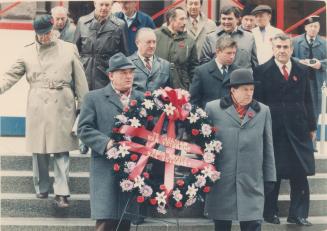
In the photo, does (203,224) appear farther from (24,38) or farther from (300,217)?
(24,38)

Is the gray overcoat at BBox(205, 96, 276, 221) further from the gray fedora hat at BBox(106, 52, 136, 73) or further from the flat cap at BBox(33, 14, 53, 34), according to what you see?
the flat cap at BBox(33, 14, 53, 34)

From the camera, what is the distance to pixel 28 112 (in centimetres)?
571

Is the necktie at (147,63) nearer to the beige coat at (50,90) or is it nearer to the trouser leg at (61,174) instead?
the beige coat at (50,90)

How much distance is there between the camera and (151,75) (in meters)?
5.58

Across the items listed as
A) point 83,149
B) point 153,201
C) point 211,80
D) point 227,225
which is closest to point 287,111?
point 211,80

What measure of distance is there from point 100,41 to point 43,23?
2.28 feet

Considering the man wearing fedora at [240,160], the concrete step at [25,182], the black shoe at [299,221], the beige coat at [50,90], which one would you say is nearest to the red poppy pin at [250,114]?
the man wearing fedora at [240,160]

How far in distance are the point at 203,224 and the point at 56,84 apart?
1.69 m

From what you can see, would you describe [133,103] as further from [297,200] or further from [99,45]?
[297,200]

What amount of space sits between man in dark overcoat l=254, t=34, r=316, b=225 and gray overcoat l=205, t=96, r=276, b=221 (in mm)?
737

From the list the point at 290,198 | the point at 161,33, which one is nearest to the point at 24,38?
the point at 161,33

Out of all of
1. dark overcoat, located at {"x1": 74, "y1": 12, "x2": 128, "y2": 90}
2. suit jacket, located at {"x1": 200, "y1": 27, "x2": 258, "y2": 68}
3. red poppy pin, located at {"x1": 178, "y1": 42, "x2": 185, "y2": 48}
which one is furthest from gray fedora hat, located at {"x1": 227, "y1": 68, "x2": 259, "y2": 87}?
dark overcoat, located at {"x1": 74, "y1": 12, "x2": 128, "y2": 90}

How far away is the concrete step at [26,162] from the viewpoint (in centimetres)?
602

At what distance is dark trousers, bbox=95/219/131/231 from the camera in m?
4.83
